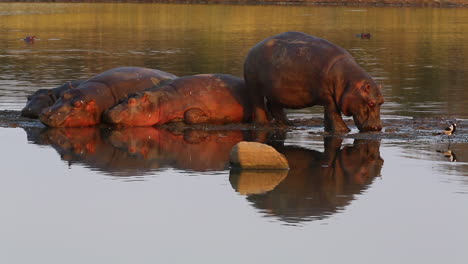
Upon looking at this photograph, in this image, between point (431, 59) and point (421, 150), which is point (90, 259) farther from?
point (431, 59)

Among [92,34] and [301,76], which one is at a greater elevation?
[301,76]

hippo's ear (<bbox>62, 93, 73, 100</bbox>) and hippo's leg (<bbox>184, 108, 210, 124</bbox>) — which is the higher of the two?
hippo's ear (<bbox>62, 93, 73, 100</bbox>)

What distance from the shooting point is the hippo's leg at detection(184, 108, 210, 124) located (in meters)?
18.4

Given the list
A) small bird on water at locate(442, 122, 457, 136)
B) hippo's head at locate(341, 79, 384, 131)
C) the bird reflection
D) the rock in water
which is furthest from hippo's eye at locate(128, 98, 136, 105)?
the bird reflection

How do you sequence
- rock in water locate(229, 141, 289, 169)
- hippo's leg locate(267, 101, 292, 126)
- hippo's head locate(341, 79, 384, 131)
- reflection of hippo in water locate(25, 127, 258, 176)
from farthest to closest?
1. hippo's leg locate(267, 101, 292, 126)
2. hippo's head locate(341, 79, 384, 131)
3. reflection of hippo in water locate(25, 127, 258, 176)
4. rock in water locate(229, 141, 289, 169)

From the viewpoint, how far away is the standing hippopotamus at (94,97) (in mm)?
18094

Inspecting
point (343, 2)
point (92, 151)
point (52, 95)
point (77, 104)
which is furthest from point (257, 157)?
point (343, 2)

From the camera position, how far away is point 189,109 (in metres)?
18.5

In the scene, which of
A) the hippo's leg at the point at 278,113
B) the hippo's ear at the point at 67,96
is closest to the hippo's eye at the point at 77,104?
the hippo's ear at the point at 67,96

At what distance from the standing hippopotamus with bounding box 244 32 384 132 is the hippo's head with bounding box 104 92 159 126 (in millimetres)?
1864

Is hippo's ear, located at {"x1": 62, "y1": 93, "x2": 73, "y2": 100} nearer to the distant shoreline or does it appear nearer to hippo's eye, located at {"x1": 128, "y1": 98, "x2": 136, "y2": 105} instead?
hippo's eye, located at {"x1": 128, "y1": 98, "x2": 136, "y2": 105}

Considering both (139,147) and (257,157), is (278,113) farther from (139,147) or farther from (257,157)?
(257,157)

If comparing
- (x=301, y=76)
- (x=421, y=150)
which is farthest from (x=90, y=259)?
(x=301, y=76)

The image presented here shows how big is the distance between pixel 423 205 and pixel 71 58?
24.2m
